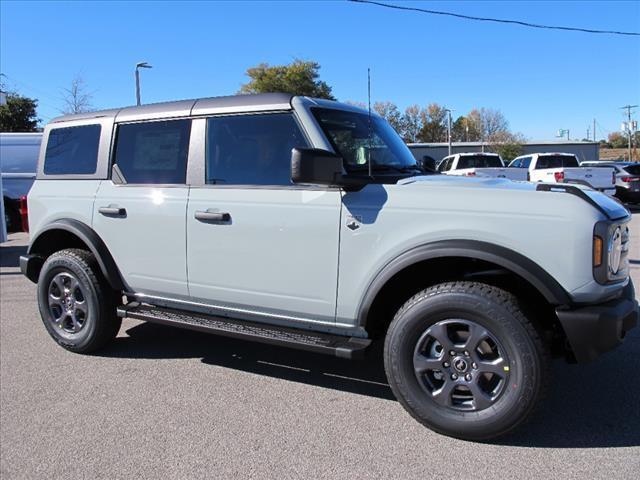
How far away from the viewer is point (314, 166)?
324cm

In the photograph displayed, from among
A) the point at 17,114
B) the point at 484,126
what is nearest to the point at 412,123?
the point at 484,126

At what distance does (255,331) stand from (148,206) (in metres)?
1.31

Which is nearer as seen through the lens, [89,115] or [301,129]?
[301,129]

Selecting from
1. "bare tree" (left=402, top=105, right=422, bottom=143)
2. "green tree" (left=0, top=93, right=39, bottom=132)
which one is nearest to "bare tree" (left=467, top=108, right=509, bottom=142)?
"bare tree" (left=402, top=105, right=422, bottom=143)

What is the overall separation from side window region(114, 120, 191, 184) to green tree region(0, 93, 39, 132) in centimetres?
3037

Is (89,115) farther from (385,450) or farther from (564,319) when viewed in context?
(564,319)

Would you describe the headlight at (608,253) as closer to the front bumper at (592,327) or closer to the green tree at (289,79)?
the front bumper at (592,327)

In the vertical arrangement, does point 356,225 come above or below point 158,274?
above

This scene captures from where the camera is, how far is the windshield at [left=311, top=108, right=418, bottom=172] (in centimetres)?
380

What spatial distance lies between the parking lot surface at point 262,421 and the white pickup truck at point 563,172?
1038 centimetres

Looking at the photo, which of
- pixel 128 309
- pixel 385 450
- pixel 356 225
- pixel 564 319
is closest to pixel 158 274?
pixel 128 309

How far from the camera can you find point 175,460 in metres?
3.07

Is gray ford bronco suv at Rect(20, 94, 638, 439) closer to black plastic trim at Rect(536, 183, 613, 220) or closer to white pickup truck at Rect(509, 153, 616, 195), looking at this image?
black plastic trim at Rect(536, 183, 613, 220)

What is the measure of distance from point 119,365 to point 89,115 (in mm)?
2195
